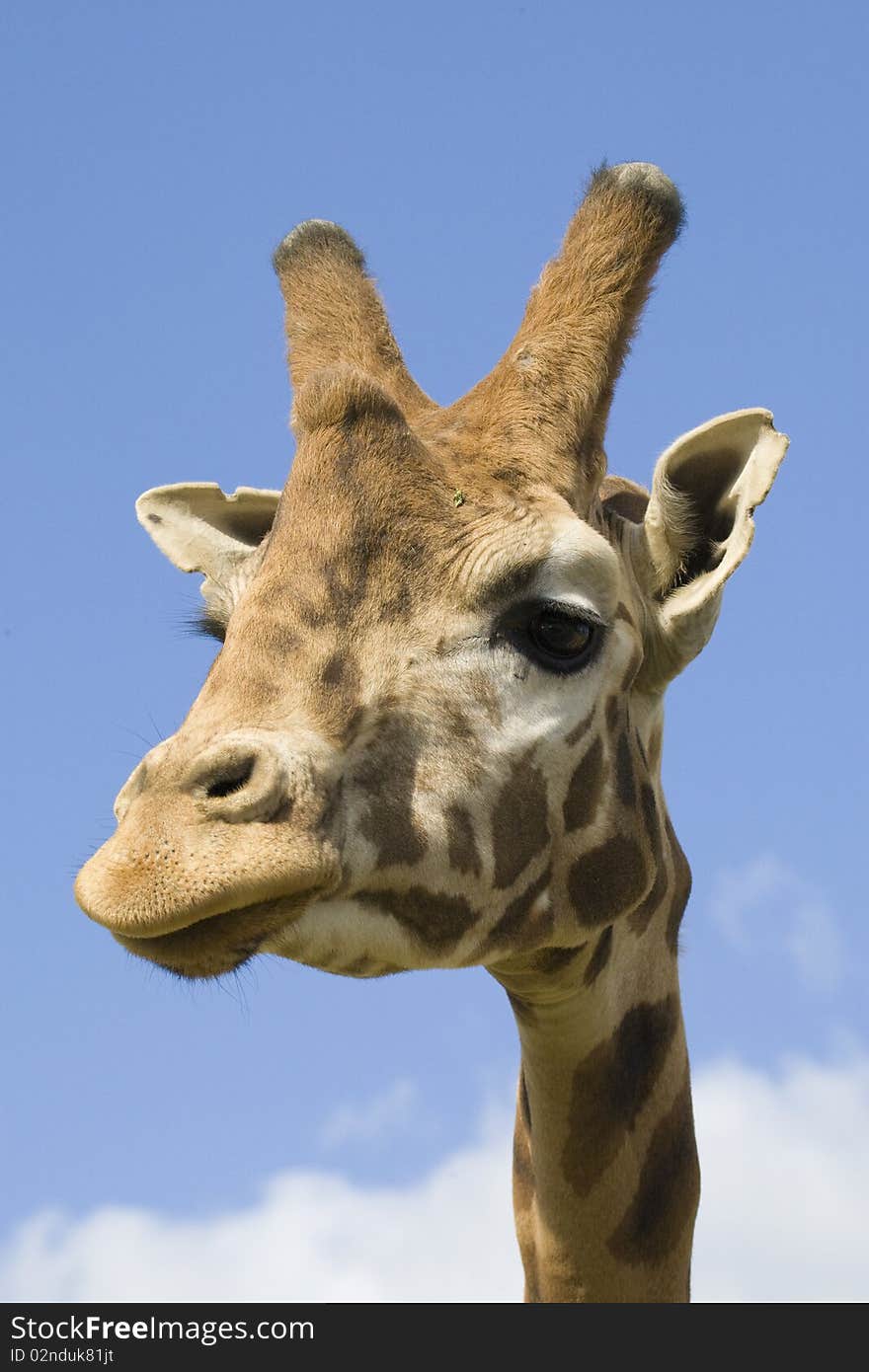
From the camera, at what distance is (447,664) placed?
5.73 metres

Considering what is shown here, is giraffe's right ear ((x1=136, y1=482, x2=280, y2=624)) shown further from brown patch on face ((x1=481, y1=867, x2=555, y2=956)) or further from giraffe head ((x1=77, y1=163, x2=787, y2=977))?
brown patch on face ((x1=481, y1=867, x2=555, y2=956))

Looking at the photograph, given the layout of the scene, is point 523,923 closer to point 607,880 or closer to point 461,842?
point 607,880

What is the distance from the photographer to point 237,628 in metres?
5.57

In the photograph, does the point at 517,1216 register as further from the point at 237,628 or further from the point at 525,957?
the point at 237,628

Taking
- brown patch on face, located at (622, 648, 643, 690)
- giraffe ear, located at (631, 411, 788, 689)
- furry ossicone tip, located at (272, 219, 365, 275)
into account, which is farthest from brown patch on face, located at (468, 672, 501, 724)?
furry ossicone tip, located at (272, 219, 365, 275)

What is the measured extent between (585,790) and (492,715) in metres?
0.62

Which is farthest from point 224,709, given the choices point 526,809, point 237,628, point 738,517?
point 738,517

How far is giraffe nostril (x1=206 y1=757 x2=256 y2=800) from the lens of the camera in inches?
190

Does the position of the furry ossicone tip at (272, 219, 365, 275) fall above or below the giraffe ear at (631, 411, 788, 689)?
above

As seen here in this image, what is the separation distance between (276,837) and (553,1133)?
9.22 ft

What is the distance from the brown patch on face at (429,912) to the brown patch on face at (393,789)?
12cm

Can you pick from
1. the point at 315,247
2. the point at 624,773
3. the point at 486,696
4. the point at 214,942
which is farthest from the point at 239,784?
the point at 315,247

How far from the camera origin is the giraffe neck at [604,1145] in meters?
6.96

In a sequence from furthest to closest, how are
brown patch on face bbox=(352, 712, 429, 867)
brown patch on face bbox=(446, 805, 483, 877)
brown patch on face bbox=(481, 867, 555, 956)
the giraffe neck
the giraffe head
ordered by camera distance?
the giraffe neck
brown patch on face bbox=(481, 867, 555, 956)
brown patch on face bbox=(446, 805, 483, 877)
brown patch on face bbox=(352, 712, 429, 867)
the giraffe head
